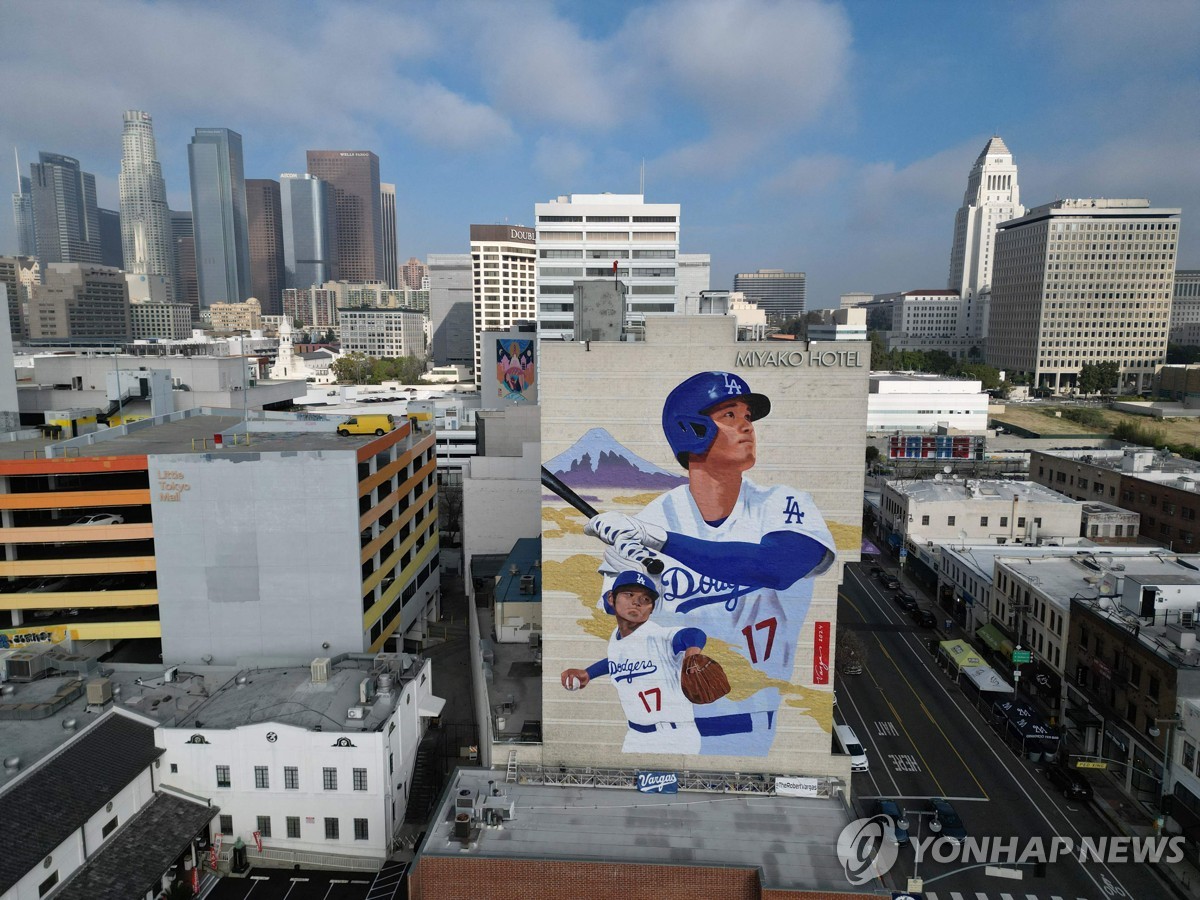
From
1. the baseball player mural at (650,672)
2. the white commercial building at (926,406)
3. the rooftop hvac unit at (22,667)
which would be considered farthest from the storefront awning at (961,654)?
the white commercial building at (926,406)

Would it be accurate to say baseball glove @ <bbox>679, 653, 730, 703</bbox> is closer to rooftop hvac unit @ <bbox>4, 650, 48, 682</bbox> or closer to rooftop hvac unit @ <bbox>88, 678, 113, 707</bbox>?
rooftop hvac unit @ <bbox>88, 678, 113, 707</bbox>

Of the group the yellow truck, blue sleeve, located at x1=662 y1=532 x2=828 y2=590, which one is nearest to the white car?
the yellow truck

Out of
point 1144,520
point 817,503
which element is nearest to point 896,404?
point 1144,520

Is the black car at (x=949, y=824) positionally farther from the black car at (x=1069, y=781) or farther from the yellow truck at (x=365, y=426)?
the yellow truck at (x=365, y=426)

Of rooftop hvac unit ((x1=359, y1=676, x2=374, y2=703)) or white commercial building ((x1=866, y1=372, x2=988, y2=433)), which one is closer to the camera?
rooftop hvac unit ((x1=359, y1=676, x2=374, y2=703))

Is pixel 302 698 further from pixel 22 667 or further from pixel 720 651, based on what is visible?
pixel 720 651

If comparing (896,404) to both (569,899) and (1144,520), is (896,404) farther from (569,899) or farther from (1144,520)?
(569,899)

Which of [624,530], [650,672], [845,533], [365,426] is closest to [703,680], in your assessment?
[650,672]
